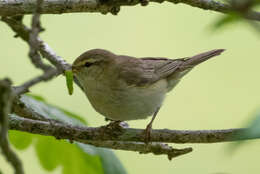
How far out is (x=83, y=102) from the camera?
258 inches

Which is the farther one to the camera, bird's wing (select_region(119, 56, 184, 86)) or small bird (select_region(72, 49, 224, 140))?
bird's wing (select_region(119, 56, 184, 86))

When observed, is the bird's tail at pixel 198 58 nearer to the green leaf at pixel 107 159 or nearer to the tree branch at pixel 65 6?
the tree branch at pixel 65 6

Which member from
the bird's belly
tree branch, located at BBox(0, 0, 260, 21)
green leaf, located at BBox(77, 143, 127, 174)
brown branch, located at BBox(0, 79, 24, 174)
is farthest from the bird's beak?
brown branch, located at BBox(0, 79, 24, 174)

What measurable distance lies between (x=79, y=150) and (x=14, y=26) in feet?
5.56

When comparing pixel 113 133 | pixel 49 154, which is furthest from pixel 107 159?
pixel 49 154

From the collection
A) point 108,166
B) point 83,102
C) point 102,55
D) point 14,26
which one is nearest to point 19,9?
point 14,26

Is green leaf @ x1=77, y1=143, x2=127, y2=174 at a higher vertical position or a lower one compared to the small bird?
higher

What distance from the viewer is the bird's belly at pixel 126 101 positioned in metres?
3.93

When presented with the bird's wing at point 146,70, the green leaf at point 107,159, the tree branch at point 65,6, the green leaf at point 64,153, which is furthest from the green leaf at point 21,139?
the bird's wing at point 146,70

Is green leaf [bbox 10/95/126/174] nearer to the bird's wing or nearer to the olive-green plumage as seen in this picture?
the olive-green plumage

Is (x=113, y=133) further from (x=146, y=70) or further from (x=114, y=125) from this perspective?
(x=146, y=70)

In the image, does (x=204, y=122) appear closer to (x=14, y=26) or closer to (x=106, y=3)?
(x=14, y=26)


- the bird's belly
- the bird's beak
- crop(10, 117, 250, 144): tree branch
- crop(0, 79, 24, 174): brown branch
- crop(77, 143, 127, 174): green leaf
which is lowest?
the bird's belly

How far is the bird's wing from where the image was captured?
A: 4383 millimetres
